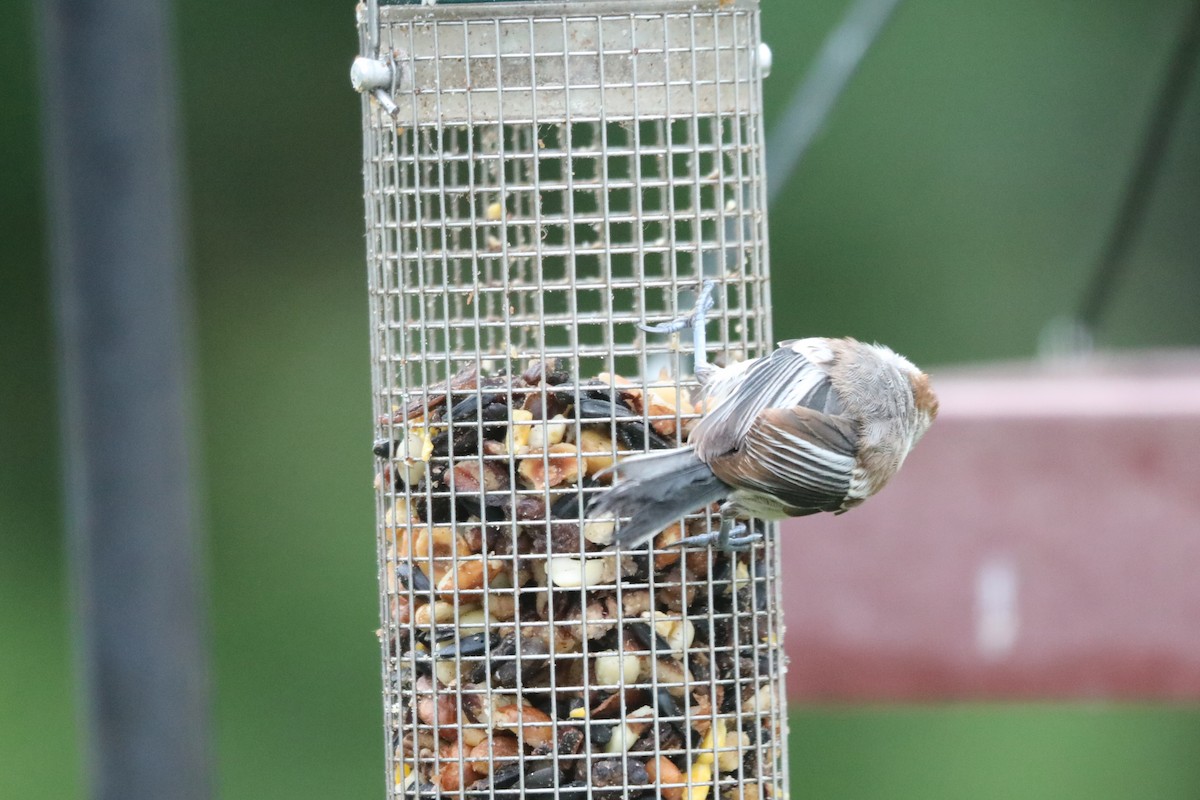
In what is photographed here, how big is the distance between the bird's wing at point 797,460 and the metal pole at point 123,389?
114cm

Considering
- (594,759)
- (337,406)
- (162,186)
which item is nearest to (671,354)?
(594,759)

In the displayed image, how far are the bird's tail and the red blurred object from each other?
1173 millimetres

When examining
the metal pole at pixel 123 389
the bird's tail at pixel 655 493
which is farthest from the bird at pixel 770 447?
the metal pole at pixel 123 389

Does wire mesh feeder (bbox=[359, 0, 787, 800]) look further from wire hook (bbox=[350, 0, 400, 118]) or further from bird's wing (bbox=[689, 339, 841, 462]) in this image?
bird's wing (bbox=[689, 339, 841, 462])

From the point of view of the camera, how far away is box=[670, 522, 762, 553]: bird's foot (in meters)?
3.01

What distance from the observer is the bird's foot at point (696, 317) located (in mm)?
3033

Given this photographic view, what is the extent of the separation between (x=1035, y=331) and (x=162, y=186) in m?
7.19

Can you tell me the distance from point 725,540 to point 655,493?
0.27 metres

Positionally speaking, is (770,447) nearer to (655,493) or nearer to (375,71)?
(655,493)

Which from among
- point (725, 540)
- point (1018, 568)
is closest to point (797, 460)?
point (725, 540)

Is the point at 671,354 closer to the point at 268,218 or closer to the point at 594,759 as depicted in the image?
the point at 594,759

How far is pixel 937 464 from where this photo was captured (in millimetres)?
4004

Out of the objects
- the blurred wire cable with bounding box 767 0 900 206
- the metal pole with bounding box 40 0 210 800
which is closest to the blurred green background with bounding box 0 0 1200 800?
the blurred wire cable with bounding box 767 0 900 206

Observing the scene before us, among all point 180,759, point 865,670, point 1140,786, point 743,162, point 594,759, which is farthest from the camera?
point 1140,786
